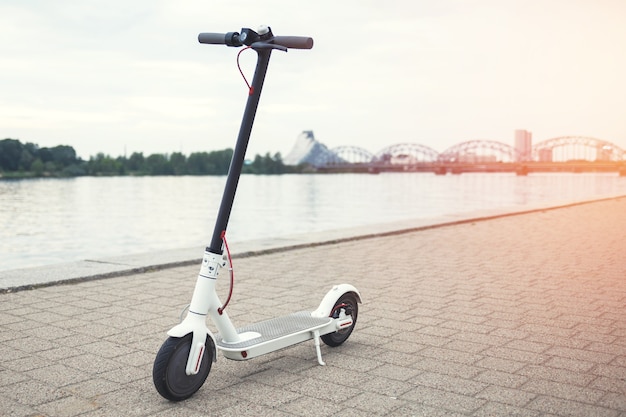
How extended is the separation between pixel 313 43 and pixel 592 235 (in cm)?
1010

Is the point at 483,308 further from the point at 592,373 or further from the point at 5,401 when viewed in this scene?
the point at 5,401

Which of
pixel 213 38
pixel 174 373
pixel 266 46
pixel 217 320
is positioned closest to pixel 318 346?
pixel 217 320

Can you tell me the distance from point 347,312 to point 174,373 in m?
1.59

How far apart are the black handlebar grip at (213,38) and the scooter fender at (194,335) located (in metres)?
1.47

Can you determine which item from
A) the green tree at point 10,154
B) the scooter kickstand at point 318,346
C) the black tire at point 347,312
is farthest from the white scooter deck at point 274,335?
the green tree at point 10,154

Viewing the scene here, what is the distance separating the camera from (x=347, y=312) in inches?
178

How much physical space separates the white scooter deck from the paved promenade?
16cm

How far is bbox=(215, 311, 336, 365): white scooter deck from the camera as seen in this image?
11.8 ft

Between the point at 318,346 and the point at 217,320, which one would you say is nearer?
the point at 217,320

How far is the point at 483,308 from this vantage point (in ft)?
18.2

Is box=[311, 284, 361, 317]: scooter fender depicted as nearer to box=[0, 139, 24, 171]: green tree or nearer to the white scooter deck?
the white scooter deck

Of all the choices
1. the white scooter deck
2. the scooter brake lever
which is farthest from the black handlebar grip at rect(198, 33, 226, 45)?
the white scooter deck

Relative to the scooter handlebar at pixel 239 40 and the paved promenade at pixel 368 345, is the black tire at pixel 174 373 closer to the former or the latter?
the paved promenade at pixel 368 345

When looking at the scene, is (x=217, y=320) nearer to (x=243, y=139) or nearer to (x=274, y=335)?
(x=274, y=335)
